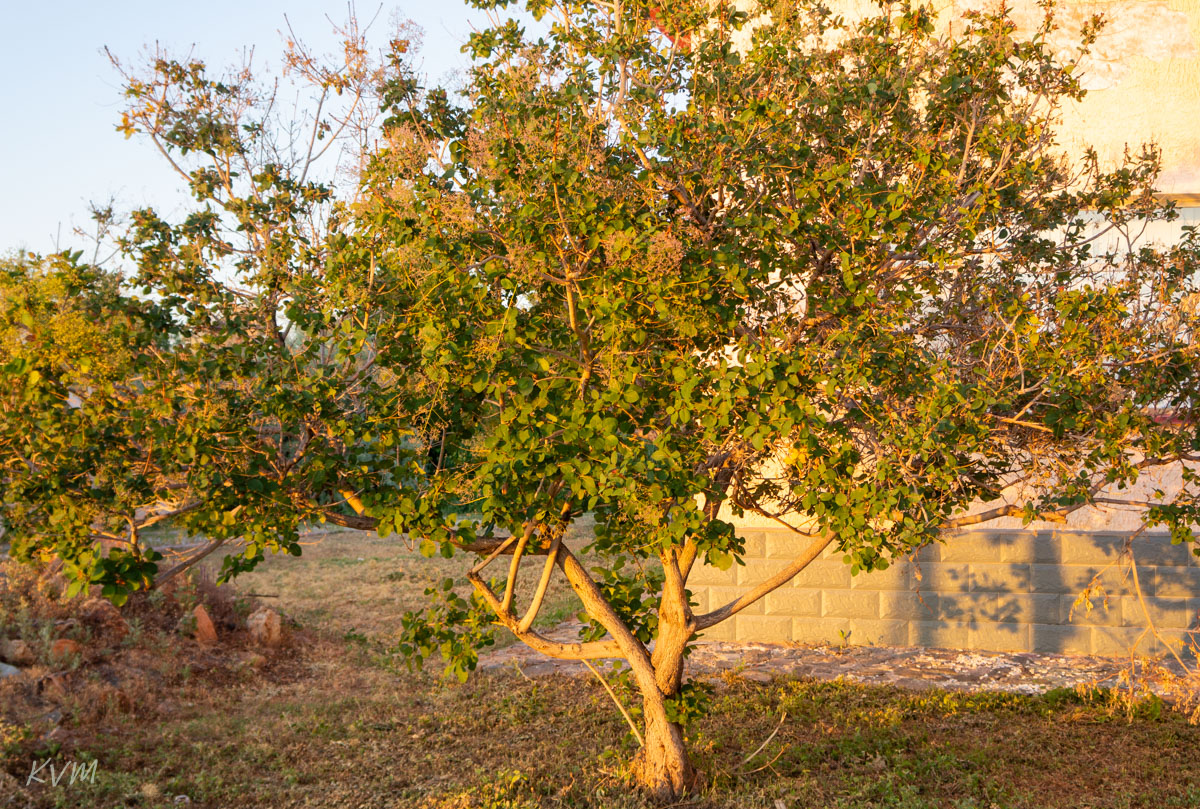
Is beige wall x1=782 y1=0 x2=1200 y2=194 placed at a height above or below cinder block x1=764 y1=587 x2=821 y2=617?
above

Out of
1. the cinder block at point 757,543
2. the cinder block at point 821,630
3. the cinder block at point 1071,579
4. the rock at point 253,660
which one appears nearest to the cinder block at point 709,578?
the cinder block at point 757,543

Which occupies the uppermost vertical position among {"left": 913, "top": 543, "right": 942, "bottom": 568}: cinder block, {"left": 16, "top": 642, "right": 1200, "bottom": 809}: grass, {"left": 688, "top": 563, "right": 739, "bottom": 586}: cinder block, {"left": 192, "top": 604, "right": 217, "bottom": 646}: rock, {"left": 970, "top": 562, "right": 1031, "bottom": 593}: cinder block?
{"left": 913, "top": 543, "right": 942, "bottom": 568}: cinder block

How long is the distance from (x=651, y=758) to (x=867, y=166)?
3229 millimetres

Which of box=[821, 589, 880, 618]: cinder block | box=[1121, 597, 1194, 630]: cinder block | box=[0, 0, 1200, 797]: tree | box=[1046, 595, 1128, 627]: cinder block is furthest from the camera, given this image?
box=[821, 589, 880, 618]: cinder block

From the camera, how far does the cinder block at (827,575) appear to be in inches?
332

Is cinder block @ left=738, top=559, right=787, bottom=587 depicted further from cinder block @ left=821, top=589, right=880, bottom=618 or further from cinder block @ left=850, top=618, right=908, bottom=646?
cinder block @ left=850, top=618, right=908, bottom=646

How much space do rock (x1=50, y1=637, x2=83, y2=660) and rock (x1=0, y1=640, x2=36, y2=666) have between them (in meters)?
0.15

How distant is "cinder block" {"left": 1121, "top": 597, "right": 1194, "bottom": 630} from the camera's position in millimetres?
7801

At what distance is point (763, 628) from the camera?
8.64 metres

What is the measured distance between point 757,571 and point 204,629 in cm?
512

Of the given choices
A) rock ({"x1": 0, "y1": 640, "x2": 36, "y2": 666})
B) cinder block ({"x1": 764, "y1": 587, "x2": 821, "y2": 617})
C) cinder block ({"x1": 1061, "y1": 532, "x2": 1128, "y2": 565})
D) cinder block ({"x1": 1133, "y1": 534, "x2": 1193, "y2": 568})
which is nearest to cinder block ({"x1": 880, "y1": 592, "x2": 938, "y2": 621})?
cinder block ({"x1": 764, "y1": 587, "x2": 821, "y2": 617})

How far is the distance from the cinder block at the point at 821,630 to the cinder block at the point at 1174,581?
8.21ft

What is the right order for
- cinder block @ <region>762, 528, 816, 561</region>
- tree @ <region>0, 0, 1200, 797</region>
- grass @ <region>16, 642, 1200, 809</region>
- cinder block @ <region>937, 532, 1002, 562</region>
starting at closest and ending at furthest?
tree @ <region>0, 0, 1200, 797</region> → grass @ <region>16, 642, 1200, 809</region> → cinder block @ <region>937, 532, 1002, 562</region> → cinder block @ <region>762, 528, 816, 561</region>

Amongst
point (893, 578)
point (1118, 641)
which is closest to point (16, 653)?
point (893, 578)
